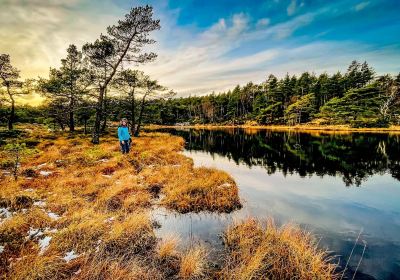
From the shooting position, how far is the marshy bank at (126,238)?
15.4 ft

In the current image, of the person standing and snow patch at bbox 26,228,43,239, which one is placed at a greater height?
the person standing

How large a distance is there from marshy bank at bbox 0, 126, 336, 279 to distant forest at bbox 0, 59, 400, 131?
1505cm

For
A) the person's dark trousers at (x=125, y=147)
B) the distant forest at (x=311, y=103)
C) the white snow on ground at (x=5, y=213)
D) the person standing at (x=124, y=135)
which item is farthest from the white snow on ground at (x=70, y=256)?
the distant forest at (x=311, y=103)

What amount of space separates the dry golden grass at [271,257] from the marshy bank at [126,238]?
0.07 feet

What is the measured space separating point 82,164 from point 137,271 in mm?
11216

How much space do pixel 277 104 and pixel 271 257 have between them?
73764 mm

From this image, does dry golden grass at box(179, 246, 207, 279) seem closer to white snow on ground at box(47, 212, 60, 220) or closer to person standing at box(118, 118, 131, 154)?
white snow on ground at box(47, 212, 60, 220)

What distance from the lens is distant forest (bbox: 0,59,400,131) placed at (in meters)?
33.8

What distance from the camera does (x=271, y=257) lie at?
5164mm

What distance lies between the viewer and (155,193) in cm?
1005

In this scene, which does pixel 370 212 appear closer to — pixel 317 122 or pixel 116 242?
pixel 116 242

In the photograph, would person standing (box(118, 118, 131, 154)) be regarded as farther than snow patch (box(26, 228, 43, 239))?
Yes

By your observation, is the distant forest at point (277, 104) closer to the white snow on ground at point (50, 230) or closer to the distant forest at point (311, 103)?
the distant forest at point (311, 103)

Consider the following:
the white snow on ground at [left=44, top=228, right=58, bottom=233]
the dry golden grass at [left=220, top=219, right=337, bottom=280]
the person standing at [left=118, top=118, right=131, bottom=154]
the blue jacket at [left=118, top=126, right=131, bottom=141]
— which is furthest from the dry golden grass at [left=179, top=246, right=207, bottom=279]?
the blue jacket at [left=118, top=126, right=131, bottom=141]
